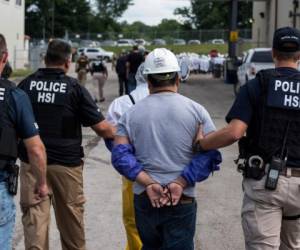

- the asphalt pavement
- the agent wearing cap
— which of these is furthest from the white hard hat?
the asphalt pavement

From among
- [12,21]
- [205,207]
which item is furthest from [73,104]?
[12,21]

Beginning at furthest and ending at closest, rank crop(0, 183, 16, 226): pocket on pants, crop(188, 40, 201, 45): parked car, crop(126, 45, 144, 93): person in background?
crop(188, 40, 201, 45): parked car, crop(126, 45, 144, 93): person in background, crop(0, 183, 16, 226): pocket on pants

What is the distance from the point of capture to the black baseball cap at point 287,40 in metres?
Result: 4.19

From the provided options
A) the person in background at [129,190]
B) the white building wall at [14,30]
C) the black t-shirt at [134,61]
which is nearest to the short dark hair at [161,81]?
the person in background at [129,190]

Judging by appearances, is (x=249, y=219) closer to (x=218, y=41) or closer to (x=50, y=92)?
(x=50, y=92)

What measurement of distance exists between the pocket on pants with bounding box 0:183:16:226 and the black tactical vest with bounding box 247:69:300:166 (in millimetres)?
1578

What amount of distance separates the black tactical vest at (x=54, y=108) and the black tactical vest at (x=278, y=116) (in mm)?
1584

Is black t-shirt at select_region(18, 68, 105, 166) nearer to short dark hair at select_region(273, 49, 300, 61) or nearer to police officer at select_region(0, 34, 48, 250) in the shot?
police officer at select_region(0, 34, 48, 250)

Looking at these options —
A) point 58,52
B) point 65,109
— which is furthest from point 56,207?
point 58,52

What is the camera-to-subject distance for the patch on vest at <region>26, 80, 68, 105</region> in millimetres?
5094

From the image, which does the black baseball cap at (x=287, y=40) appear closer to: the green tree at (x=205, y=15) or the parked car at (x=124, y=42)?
the parked car at (x=124, y=42)

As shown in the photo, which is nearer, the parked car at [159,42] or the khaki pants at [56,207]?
the khaki pants at [56,207]

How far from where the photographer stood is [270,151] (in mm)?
4172

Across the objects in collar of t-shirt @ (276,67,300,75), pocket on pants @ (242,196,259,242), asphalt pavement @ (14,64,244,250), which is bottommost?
asphalt pavement @ (14,64,244,250)
